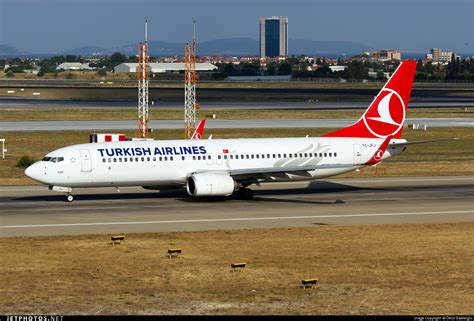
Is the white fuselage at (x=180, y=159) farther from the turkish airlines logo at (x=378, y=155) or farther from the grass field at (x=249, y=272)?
the grass field at (x=249, y=272)

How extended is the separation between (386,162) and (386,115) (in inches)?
612

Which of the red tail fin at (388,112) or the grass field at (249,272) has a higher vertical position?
the red tail fin at (388,112)

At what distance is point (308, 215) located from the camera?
1943 inches


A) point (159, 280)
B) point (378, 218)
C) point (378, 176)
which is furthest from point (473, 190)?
point (159, 280)

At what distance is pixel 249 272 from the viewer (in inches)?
1369

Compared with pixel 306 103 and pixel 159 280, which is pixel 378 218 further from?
pixel 306 103

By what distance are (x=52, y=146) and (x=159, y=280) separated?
54006 mm

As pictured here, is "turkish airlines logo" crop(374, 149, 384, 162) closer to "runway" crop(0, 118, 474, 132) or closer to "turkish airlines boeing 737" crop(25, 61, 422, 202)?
"turkish airlines boeing 737" crop(25, 61, 422, 202)

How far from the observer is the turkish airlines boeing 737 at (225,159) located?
52906 millimetres

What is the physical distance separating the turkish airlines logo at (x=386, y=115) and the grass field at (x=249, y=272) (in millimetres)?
14999

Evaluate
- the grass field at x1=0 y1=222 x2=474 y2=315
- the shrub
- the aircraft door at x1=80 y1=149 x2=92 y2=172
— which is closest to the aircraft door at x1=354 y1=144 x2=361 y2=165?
the grass field at x1=0 y1=222 x2=474 y2=315

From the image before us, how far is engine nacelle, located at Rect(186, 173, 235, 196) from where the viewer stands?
173ft

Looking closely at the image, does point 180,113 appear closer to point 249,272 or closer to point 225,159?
point 225,159

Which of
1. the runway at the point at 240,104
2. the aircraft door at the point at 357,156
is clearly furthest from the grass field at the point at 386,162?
the runway at the point at 240,104
